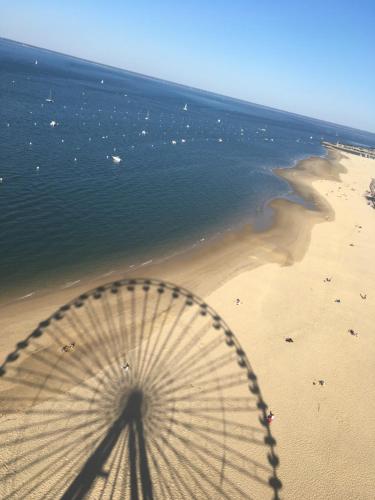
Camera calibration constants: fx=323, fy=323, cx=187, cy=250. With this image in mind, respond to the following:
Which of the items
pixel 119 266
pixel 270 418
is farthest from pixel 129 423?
Answer: pixel 119 266

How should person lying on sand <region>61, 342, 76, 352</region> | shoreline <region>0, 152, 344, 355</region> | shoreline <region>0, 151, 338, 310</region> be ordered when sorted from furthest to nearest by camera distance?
shoreline <region>0, 151, 338, 310</region> → shoreline <region>0, 152, 344, 355</region> → person lying on sand <region>61, 342, 76, 352</region>

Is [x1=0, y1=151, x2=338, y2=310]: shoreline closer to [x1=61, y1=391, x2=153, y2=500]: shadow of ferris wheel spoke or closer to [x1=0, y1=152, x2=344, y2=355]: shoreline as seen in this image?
[x1=0, y1=152, x2=344, y2=355]: shoreline

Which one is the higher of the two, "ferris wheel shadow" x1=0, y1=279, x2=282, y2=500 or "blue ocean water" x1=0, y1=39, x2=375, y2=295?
"blue ocean water" x1=0, y1=39, x2=375, y2=295

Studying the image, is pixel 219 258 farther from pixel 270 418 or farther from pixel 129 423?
pixel 129 423

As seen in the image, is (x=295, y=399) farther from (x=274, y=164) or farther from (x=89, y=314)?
(x=274, y=164)

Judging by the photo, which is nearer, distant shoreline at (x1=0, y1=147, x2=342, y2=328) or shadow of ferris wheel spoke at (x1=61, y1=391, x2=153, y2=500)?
shadow of ferris wheel spoke at (x1=61, y1=391, x2=153, y2=500)

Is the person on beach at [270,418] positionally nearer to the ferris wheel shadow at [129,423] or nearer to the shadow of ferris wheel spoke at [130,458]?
the ferris wheel shadow at [129,423]

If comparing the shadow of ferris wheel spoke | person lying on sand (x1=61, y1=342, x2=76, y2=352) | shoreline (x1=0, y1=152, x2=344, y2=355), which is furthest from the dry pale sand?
the shadow of ferris wheel spoke

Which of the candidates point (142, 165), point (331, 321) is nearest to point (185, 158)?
point (142, 165)
